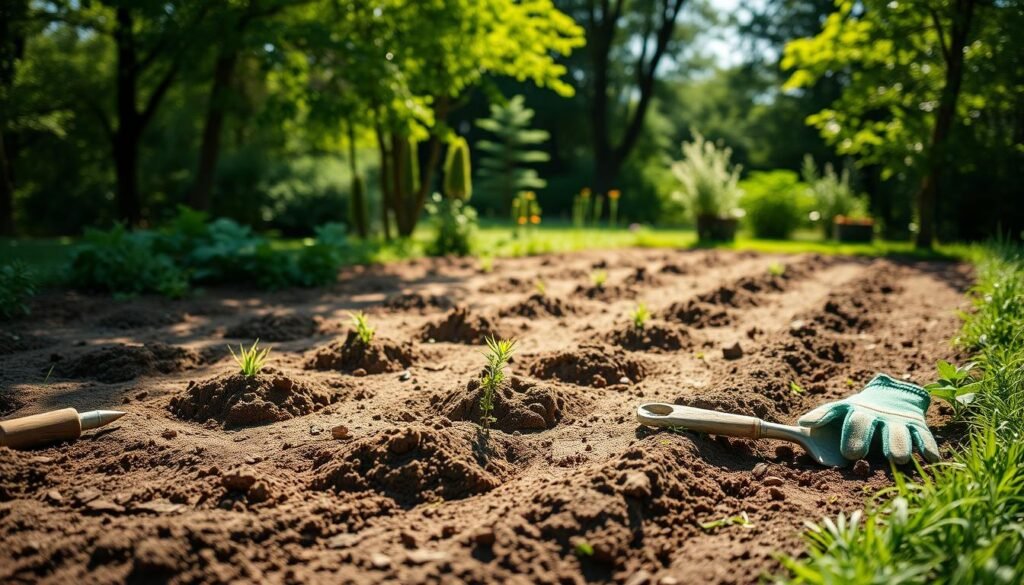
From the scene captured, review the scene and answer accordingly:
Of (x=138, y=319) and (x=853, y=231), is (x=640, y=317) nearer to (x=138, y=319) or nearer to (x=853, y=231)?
(x=138, y=319)

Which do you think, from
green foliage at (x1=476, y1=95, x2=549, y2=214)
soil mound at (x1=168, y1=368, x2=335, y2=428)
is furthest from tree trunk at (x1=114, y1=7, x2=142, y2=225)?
green foliage at (x1=476, y1=95, x2=549, y2=214)

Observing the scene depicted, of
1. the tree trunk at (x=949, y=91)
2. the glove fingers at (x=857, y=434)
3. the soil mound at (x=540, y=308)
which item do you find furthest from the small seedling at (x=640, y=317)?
the tree trunk at (x=949, y=91)

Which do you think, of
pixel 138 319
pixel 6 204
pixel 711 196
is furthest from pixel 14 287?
pixel 711 196

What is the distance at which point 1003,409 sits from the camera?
3148mm

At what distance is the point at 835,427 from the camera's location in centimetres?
334

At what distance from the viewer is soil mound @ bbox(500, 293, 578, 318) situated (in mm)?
6281

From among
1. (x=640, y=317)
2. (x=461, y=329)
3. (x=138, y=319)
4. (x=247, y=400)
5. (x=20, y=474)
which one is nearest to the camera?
(x=20, y=474)

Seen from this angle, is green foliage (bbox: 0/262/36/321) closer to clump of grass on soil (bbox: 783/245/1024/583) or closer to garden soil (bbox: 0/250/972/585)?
garden soil (bbox: 0/250/972/585)

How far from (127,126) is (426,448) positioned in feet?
41.9

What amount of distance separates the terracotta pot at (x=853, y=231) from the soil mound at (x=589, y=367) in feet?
38.6

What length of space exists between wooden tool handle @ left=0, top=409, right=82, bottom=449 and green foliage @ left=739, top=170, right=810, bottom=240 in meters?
15.4

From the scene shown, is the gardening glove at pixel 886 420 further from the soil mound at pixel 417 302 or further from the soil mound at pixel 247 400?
the soil mound at pixel 417 302

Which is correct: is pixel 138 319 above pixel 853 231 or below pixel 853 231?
below

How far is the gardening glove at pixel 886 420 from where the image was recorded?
3.07 metres
